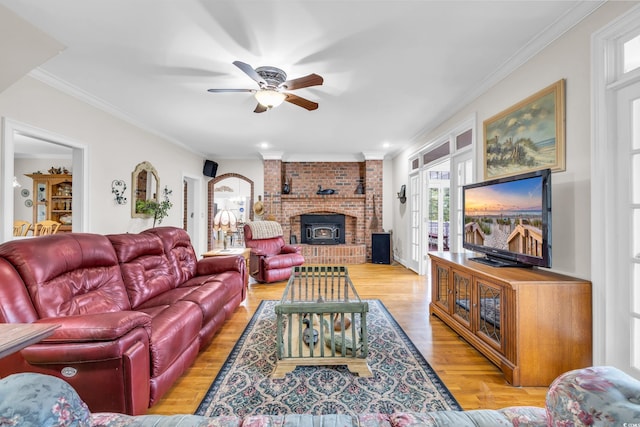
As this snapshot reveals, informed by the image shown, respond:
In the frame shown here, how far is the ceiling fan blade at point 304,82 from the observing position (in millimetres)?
2359

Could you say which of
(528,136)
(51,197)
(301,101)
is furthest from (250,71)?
(51,197)

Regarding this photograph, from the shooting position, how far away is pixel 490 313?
2.11 metres

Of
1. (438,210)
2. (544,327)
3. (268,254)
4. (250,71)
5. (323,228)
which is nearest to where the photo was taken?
(544,327)

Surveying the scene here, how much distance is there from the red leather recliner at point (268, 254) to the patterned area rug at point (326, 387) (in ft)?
7.11

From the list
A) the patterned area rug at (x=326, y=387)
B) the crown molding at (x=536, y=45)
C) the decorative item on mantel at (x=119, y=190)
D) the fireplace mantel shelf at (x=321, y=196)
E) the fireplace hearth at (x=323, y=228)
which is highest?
the crown molding at (x=536, y=45)

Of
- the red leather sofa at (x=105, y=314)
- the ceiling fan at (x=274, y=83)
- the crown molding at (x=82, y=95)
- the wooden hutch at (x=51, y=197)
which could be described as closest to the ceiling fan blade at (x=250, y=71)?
the ceiling fan at (x=274, y=83)

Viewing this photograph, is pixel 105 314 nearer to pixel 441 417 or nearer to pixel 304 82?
pixel 441 417

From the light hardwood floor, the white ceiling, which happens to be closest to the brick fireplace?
the light hardwood floor

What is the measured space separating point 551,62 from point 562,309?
6.03 feet

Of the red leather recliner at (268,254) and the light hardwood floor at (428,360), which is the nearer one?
the light hardwood floor at (428,360)

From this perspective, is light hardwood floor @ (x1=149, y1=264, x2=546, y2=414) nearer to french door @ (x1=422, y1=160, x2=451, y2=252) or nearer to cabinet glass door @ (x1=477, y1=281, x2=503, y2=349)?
cabinet glass door @ (x1=477, y1=281, x2=503, y2=349)

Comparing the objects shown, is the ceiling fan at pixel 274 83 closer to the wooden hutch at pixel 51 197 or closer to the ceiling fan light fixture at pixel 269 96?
the ceiling fan light fixture at pixel 269 96

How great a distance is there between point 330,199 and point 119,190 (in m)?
4.08

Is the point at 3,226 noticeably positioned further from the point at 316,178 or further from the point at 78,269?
the point at 316,178
